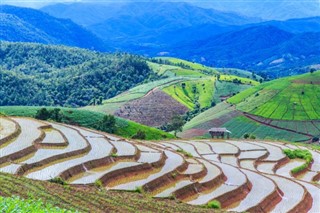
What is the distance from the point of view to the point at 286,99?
148875 mm

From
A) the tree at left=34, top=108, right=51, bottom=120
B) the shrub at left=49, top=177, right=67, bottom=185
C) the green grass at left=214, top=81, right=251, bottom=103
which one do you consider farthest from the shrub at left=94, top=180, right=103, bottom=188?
the green grass at left=214, top=81, right=251, bottom=103

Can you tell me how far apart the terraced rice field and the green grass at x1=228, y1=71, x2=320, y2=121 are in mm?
92290

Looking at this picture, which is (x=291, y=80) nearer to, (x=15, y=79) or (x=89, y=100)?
(x=89, y=100)

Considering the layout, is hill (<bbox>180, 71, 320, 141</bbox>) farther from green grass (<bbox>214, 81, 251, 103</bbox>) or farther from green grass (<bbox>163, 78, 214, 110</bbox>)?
green grass (<bbox>214, 81, 251, 103</bbox>)

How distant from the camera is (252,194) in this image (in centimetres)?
4078

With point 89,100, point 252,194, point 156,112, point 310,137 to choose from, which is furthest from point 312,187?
point 89,100

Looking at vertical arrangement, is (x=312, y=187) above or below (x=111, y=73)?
below

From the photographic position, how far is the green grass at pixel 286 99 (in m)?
139

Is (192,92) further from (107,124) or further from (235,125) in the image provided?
(107,124)

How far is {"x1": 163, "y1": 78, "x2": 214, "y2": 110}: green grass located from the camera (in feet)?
575

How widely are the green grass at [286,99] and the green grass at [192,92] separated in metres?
16.2

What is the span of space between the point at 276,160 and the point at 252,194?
2120 cm

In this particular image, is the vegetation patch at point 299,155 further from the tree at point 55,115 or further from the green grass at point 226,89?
the green grass at point 226,89

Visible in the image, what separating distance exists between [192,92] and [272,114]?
168 ft
